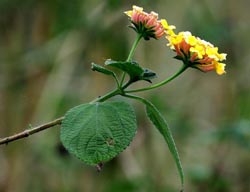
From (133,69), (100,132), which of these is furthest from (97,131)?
(133,69)

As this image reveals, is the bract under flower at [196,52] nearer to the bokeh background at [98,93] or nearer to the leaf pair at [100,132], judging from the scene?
the leaf pair at [100,132]

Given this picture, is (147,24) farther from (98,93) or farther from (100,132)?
(98,93)

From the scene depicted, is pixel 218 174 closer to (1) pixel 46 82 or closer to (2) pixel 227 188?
(2) pixel 227 188

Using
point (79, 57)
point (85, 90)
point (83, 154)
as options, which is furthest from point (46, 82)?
point (83, 154)

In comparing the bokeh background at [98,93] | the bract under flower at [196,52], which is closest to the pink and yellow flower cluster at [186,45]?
the bract under flower at [196,52]

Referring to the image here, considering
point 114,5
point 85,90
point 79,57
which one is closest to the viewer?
point 114,5
